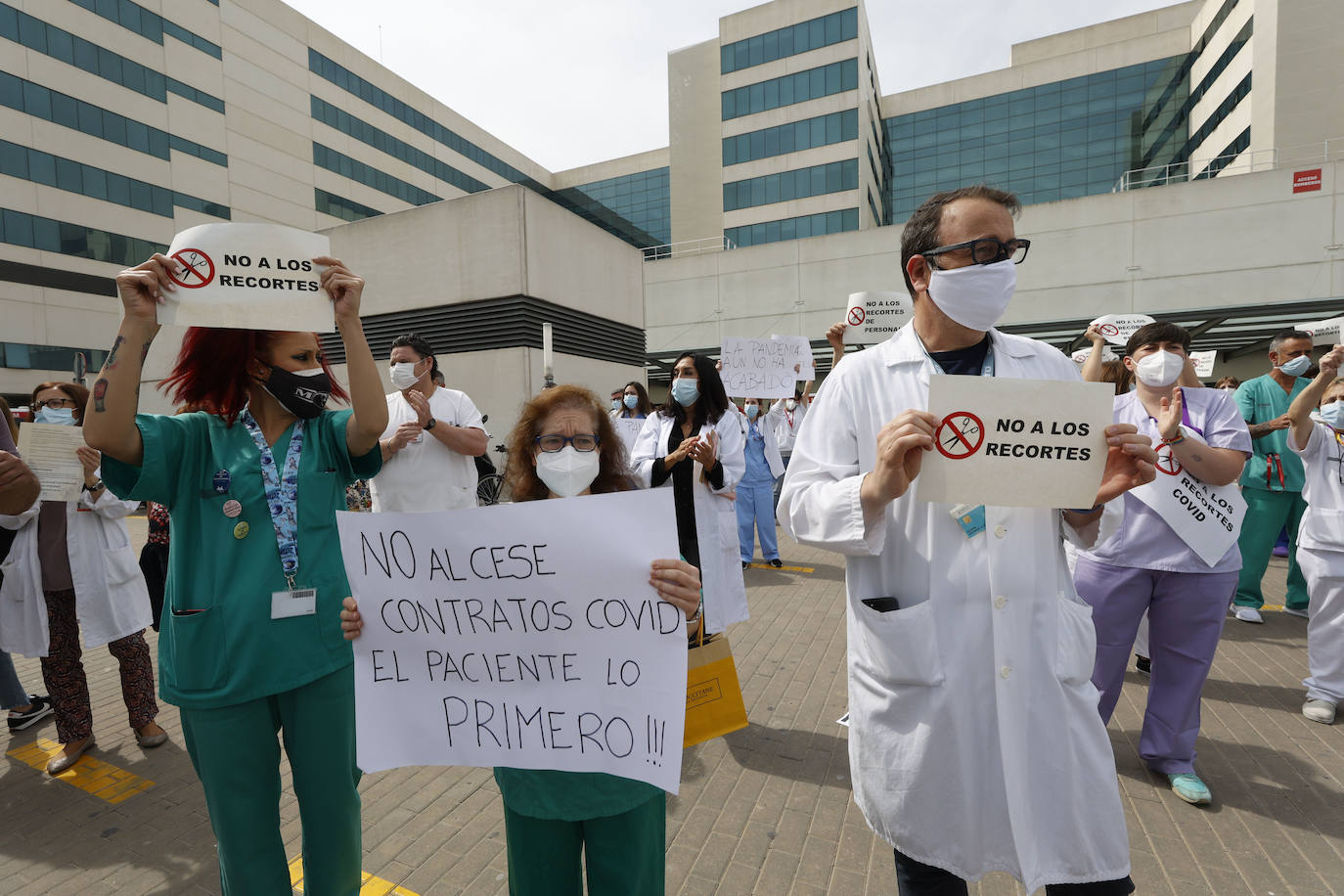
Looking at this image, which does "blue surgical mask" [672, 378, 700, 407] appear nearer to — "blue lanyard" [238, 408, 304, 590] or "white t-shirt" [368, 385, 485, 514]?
"white t-shirt" [368, 385, 485, 514]

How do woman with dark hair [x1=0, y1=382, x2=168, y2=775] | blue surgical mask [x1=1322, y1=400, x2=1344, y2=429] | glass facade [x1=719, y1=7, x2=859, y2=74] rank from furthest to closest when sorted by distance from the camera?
1. glass facade [x1=719, y1=7, x2=859, y2=74]
2. blue surgical mask [x1=1322, y1=400, x2=1344, y2=429]
3. woman with dark hair [x1=0, y1=382, x2=168, y2=775]

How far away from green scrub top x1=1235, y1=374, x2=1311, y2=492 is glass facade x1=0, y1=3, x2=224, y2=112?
43.3 meters

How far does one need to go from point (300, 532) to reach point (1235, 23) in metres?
48.6

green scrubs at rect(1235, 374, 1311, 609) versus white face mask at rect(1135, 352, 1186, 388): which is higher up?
white face mask at rect(1135, 352, 1186, 388)

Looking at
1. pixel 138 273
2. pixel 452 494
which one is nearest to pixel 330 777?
pixel 138 273

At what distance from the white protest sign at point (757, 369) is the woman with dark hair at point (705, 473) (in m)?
2.38

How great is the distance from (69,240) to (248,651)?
3995 centimetres

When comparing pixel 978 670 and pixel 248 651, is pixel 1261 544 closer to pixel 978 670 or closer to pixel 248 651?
pixel 978 670

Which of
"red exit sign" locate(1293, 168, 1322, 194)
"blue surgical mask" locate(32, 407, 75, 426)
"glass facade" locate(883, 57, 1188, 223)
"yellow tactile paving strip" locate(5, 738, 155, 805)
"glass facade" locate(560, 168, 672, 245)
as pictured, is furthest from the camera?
"glass facade" locate(560, 168, 672, 245)

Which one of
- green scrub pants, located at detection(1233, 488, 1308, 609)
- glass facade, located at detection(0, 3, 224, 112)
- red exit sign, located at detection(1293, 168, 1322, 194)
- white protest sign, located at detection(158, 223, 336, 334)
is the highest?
glass facade, located at detection(0, 3, 224, 112)

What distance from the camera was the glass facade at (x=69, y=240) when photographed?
28500 millimetres

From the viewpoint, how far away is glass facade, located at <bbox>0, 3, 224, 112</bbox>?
28562mm

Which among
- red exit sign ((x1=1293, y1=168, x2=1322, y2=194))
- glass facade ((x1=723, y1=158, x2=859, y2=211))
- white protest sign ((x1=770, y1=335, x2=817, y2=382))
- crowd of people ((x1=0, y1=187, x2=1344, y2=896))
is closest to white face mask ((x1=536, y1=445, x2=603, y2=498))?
crowd of people ((x1=0, y1=187, x2=1344, y2=896))

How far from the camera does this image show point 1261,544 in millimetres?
6078
